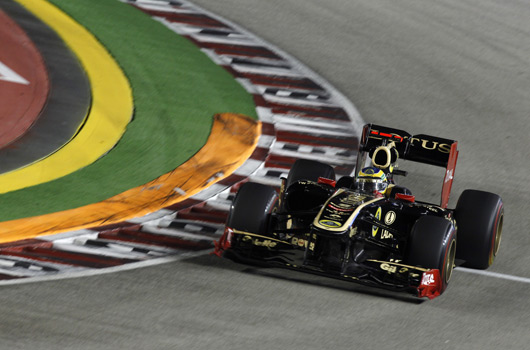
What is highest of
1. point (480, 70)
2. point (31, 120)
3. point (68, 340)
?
point (480, 70)

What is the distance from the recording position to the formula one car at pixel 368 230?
995 centimetres

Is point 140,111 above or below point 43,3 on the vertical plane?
below

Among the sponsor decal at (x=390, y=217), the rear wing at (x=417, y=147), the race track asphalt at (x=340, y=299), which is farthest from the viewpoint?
the rear wing at (x=417, y=147)

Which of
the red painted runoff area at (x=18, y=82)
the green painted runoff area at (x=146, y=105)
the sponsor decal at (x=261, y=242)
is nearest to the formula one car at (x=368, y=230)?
the sponsor decal at (x=261, y=242)

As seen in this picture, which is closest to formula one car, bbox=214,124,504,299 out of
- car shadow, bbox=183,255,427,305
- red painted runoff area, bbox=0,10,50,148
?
car shadow, bbox=183,255,427,305

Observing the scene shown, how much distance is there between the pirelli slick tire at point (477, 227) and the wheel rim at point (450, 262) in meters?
0.38

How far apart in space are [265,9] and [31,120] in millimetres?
7195

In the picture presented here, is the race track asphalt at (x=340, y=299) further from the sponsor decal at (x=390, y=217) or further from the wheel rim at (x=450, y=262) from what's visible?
the sponsor decal at (x=390, y=217)

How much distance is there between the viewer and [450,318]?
965 cm

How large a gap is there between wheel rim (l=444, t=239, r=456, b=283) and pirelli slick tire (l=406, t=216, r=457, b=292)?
0.01 meters

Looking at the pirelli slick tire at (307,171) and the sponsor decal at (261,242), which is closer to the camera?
the sponsor decal at (261,242)

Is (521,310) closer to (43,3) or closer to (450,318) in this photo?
(450,318)

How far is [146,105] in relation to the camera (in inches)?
591

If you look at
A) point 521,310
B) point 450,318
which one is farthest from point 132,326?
point 521,310
